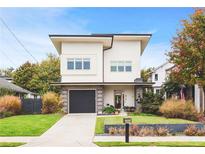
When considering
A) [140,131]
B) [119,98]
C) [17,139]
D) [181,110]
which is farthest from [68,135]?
[119,98]

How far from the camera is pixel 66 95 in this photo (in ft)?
103

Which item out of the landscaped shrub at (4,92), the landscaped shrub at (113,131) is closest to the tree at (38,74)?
the landscaped shrub at (4,92)

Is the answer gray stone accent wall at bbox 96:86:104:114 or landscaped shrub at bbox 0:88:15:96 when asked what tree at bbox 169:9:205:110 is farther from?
landscaped shrub at bbox 0:88:15:96

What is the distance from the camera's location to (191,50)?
966 inches

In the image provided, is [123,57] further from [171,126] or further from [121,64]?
[171,126]

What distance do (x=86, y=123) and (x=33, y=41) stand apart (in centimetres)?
553

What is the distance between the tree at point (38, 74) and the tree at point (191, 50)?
1616 centimetres

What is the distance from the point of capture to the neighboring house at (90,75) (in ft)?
102

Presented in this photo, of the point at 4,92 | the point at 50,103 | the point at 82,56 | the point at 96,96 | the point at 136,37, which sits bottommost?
the point at 50,103

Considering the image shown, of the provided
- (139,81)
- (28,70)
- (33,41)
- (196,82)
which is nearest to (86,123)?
(33,41)

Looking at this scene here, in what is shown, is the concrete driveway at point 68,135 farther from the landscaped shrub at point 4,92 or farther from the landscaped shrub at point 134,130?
the landscaped shrub at point 4,92

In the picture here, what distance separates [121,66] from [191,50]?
935cm

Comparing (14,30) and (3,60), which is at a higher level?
(14,30)
